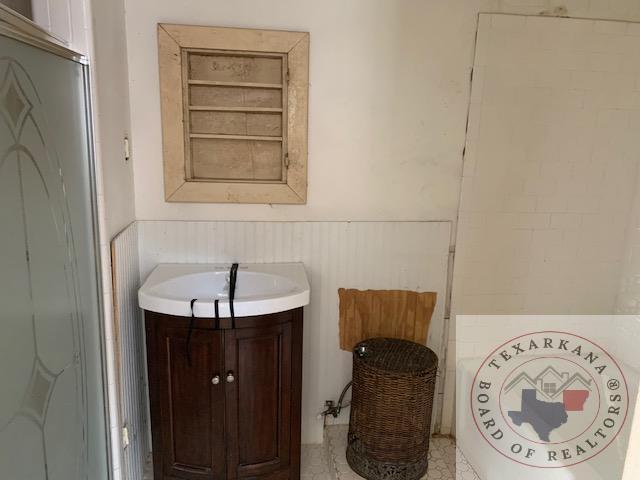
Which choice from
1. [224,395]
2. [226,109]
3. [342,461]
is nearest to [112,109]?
[226,109]

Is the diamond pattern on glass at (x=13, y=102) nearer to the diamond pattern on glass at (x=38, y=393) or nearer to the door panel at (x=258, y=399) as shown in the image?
the diamond pattern on glass at (x=38, y=393)

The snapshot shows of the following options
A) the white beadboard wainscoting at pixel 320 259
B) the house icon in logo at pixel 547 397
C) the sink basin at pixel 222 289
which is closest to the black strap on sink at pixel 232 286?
the sink basin at pixel 222 289

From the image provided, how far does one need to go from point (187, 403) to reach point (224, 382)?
0.16m

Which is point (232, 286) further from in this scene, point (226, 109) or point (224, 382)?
point (226, 109)

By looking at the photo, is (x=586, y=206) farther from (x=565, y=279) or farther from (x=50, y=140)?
(x=50, y=140)

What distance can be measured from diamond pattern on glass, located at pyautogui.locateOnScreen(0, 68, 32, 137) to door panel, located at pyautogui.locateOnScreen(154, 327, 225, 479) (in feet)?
2.83

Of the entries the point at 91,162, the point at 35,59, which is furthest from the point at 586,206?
the point at 35,59

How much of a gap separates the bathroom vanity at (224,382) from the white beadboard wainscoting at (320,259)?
0.66 feet

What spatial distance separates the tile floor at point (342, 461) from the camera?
1936 millimetres

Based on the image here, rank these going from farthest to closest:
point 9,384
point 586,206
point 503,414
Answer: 1. point 586,206
2. point 503,414
3. point 9,384

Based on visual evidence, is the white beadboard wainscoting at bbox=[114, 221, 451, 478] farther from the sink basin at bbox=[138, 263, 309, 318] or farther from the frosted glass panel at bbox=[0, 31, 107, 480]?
the frosted glass panel at bbox=[0, 31, 107, 480]

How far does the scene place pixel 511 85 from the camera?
1.96m

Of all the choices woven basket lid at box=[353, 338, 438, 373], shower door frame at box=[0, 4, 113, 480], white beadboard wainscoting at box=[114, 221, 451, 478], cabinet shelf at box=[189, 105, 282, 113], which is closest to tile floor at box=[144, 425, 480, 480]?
white beadboard wainscoting at box=[114, 221, 451, 478]

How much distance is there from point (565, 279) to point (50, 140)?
210cm
